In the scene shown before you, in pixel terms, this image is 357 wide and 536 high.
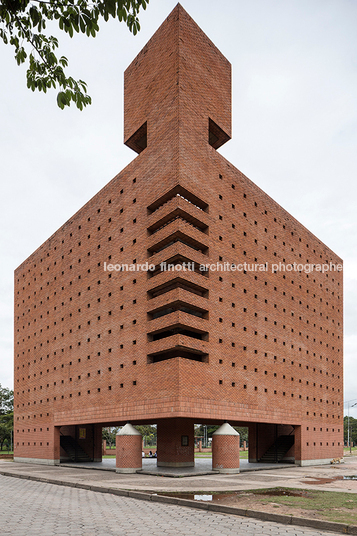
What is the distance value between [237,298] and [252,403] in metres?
7.25

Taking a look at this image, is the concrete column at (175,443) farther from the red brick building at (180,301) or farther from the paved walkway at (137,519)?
the paved walkway at (137,519)

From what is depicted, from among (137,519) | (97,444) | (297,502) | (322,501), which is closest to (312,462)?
(97,444)

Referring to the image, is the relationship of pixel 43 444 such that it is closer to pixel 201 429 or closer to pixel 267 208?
pixel 267 208

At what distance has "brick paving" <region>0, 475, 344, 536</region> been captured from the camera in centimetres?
868

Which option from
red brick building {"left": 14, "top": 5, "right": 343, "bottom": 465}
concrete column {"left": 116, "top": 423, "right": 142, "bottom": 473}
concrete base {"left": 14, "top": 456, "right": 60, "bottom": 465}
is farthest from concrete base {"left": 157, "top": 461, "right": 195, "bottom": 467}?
concrete base {"left": 14, "top": 456, "right": 60, "bottom": 465}

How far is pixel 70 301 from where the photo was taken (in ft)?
131

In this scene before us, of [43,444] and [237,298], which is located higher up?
[237,298]

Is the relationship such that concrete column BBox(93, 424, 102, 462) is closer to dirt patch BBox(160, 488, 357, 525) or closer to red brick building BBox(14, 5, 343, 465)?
red brick building BBox(14, 5, 343, 465)

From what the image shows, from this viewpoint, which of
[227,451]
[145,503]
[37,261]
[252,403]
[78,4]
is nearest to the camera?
[78,4]

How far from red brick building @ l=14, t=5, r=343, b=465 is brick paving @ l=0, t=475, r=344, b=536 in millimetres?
13631

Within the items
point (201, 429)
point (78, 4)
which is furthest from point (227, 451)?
point (201, 429)

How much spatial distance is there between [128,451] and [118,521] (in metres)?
19.8

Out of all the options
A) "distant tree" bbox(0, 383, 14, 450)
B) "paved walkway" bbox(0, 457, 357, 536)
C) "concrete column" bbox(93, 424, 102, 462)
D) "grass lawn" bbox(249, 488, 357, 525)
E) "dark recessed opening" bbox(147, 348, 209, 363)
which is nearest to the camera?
"paved walkway" bbox(0, 457, 357, 536)

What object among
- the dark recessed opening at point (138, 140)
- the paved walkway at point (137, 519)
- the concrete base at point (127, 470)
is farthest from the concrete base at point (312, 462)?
the dark recessed opening at point (138, 140)
